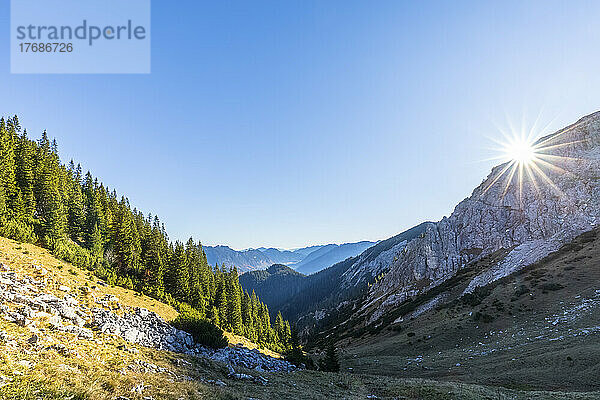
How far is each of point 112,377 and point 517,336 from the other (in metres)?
59.4

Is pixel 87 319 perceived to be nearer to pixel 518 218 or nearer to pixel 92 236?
pixel 92 236

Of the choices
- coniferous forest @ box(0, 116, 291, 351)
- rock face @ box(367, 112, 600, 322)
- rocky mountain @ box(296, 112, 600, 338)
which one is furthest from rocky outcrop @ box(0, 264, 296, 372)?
rock face @ box(367, 112, 600, 322)

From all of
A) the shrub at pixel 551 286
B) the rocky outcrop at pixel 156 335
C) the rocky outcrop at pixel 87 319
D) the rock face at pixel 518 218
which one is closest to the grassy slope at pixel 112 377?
the rocky outcrop at pixel 87 319

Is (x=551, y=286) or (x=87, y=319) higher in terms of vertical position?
(x=87, y=319)

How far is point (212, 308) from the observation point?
59.4 meters

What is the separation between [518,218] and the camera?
113375 millimetres

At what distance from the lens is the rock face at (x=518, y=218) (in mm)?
91875

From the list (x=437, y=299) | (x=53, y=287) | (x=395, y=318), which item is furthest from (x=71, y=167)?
(x=437, y=299)

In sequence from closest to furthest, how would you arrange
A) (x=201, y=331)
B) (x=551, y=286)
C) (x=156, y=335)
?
(x=156, y=335), (x=201, y=331), (x=551, y=286)

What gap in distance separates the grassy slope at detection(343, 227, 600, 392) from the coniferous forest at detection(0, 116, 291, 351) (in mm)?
34719

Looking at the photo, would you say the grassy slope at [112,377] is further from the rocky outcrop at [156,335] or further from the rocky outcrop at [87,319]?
the rocky outcrop at [156,335]

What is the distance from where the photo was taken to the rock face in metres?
91.9

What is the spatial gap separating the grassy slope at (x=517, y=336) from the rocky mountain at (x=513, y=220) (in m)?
12.7

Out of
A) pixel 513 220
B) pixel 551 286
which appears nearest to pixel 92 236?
pixel 551 286
